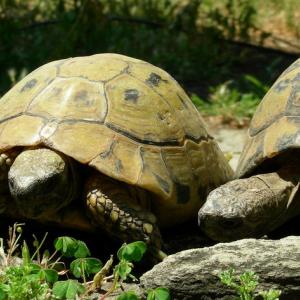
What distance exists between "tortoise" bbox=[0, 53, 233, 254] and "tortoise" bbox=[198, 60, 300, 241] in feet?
0.73

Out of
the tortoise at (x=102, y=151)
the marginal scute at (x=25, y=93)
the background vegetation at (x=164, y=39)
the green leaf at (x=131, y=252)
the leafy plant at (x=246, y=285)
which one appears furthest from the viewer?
the background vegetation at (x=164, y=39)

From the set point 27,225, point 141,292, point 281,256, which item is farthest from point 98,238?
point 281,256

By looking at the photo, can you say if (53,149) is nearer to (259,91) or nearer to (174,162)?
(174,162)

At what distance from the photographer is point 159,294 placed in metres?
2.82

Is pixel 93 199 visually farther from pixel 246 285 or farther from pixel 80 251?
pixel 246 285

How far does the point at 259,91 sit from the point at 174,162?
Answer: 10.3ft

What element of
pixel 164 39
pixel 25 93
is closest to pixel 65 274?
pixel 25 93

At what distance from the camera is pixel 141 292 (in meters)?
3.02

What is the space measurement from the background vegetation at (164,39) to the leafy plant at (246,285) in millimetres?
3944

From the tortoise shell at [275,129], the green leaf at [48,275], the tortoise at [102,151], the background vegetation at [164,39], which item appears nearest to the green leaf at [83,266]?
the green leaf at [48,275]

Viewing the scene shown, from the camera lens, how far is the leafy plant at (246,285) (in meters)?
2.69

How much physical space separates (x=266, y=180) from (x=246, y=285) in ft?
4.03

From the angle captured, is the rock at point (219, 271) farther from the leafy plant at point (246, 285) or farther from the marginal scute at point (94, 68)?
the marginal scute at point (94, 68)

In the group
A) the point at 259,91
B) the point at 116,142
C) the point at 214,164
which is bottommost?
the point at 259,91
